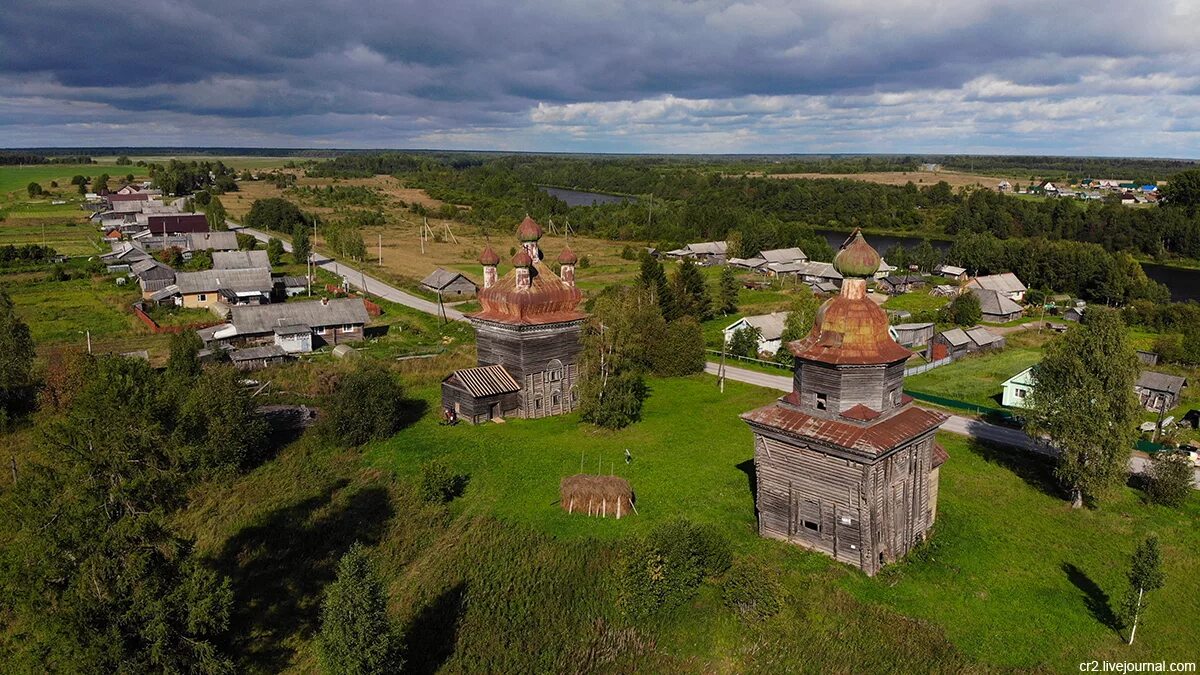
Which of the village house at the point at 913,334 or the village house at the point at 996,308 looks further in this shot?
the village house at the point at 996,308

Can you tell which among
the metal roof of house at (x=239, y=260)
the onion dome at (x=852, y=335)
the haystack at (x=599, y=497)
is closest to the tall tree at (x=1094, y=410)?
the onion dome at (x=852, y=335)

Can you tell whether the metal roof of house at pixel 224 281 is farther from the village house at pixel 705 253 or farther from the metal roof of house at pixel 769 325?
the village house at pixel 705 253

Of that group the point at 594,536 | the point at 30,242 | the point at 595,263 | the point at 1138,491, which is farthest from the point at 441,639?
→ the point at 30,242

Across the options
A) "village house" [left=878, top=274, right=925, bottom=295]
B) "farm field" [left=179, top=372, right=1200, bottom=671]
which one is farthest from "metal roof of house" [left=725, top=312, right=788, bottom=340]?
"village house" [left=878, top=274, right=925, bottom=295]

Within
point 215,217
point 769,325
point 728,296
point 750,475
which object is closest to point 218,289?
point 728,296

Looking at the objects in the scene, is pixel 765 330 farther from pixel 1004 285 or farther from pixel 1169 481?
pixel 1004 285

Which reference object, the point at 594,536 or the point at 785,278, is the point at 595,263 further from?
the point at 594,536
